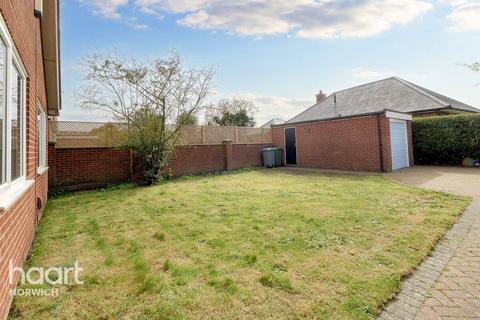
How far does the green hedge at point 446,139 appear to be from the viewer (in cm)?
1143

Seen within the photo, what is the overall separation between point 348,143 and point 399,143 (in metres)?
2.33

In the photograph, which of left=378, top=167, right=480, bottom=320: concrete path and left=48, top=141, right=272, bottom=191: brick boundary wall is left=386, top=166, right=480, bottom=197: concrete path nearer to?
left=378, top=167, right=480, bottom=320: concrete path

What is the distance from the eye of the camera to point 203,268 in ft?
9.75

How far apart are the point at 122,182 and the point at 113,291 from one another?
26.5 ft

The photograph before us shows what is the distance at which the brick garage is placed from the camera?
1111 cm

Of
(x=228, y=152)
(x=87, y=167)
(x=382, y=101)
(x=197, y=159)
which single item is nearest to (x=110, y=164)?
(x=87, y=167)

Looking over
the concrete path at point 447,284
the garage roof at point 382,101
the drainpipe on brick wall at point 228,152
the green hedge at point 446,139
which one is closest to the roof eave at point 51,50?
the drainpipe on brick wall at point 228,152

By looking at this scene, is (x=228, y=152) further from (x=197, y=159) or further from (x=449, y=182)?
(x=449, y=182)

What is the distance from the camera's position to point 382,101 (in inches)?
661

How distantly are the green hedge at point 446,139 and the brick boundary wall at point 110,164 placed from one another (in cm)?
980

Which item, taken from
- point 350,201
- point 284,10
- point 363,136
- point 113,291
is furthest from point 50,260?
point 363,136

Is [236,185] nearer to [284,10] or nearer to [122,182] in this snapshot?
[122,182]

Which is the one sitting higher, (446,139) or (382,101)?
(382,101)

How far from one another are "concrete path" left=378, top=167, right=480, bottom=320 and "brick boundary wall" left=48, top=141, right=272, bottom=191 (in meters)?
9.64
